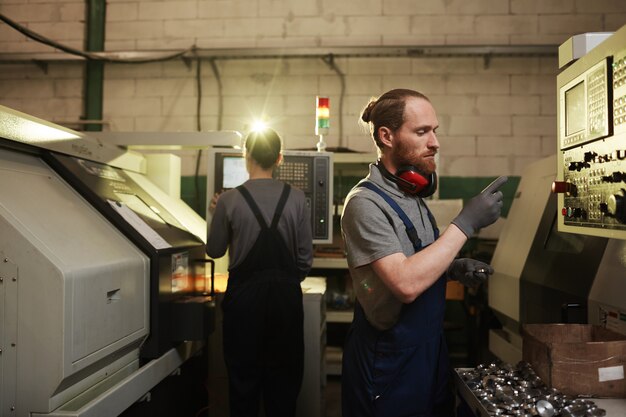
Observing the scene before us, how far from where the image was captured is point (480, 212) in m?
1.26

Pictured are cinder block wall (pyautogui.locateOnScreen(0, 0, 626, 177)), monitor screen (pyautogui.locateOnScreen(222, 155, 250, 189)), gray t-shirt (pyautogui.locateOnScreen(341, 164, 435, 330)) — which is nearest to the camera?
gray t-shirt (pyautogui.locateOnScreen(341, 164, 435, 330))

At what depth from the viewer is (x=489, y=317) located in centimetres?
311

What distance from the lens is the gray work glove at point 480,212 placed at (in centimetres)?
124

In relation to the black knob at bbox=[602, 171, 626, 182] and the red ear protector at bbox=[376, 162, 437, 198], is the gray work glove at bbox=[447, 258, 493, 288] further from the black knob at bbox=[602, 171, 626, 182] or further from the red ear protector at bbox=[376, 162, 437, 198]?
the black knob at bbox=[602, 171, 626, 182]

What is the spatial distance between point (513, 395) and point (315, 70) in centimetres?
319

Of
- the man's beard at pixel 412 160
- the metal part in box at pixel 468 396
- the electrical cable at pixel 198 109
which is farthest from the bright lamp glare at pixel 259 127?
the metal part in box at pixel 468 396

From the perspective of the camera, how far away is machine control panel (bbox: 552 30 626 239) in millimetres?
1105

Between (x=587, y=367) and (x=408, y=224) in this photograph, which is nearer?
(x=587, y=367)

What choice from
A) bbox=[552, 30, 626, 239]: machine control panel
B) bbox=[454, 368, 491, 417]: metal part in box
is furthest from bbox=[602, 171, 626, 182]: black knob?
bbox=[454, 368, 491, 417]: metal part in box

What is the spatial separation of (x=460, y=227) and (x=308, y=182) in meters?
1.58

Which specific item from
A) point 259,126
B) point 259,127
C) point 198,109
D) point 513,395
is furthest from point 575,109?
point 198,109

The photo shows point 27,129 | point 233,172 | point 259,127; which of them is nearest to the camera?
point 27,129

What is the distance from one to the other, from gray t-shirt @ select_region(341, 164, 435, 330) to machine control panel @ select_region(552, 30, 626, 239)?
1.35 feet

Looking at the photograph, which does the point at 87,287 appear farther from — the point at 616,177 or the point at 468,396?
the point at 616,177
